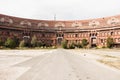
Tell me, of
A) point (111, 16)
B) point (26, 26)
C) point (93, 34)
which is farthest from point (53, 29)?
point (111, 16)

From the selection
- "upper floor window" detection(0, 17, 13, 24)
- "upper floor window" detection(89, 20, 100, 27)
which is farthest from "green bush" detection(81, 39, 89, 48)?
"upper floor window" detection(0, 17, 13, 24)

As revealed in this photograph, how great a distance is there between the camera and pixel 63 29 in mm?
126688

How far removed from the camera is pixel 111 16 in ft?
365

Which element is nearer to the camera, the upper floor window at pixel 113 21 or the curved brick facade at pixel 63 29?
the upper floor window at pixel 113 21

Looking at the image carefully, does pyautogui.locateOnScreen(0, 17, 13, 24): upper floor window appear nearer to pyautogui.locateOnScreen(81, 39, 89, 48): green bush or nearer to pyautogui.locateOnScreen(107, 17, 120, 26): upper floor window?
pyautogui.locateOnScreen(81, 39, 89, 48): green bush

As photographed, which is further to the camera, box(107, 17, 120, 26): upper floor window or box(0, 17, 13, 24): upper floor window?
box(0, 17, 13, 24): upper floor window

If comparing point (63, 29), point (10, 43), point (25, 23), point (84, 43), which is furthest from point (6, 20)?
point (84, 43)

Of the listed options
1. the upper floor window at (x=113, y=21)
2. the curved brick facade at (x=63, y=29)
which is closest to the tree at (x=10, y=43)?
the curved brick facade at (x=63, y=29)

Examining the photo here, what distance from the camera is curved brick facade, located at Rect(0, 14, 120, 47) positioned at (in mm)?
109000

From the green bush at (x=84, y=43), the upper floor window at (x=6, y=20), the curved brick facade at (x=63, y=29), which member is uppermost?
the upper floor window at (x=6, y=20)

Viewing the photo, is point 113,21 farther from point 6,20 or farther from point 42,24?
point 6,20

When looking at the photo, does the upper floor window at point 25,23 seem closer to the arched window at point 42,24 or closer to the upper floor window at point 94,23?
the arched window at point 42,24

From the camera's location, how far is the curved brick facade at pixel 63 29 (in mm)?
109000

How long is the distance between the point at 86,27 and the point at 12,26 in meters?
41.0
